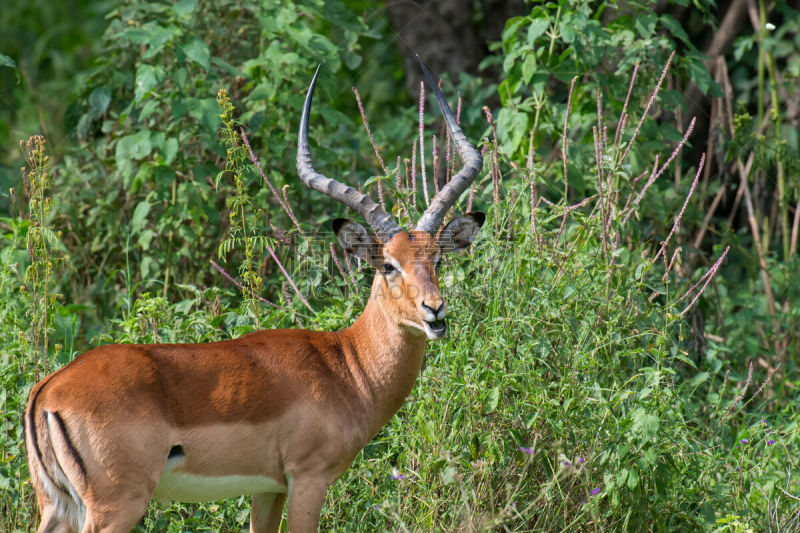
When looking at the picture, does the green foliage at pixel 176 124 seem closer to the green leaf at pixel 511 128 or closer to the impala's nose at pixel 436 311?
the green leaf at pixel 511 128

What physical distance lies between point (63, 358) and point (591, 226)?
3204 mm

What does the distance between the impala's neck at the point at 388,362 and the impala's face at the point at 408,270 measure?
2.8 inches

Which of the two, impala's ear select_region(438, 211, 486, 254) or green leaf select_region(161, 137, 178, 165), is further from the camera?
green leaf select_region(161, 137, 178, 165)

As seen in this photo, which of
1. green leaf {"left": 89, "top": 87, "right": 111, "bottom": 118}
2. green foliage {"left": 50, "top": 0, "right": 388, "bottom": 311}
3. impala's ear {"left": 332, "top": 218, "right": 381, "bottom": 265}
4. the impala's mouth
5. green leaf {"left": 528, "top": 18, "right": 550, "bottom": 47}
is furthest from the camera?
green leaf {"left": 89, "top": 87, "right": 111, "bottom": 118}

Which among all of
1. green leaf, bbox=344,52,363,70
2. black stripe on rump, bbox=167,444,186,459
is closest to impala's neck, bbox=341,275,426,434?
black stripe on rump, bbox=167,444,186,459

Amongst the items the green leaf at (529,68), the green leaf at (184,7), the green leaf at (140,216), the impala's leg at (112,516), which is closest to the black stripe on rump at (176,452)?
the impala's leg at (112,516)

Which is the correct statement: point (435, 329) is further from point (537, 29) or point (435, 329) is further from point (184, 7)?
point (184, 7)

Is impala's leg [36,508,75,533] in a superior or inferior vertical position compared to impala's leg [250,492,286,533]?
superior

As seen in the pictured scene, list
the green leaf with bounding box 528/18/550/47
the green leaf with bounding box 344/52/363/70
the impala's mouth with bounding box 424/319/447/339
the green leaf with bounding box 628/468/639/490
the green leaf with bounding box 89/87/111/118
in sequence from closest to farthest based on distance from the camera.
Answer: the impala's mouth with bounding box 424/319/447/339 < the green leaf with bounding box 628/468/639/490 < the green leaf with bounding box 528/18/550/47 < the green leaf with bounding box 89/87/111/118 < the green leaf with bounding box 344/52/363/70

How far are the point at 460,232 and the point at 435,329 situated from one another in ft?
3.15

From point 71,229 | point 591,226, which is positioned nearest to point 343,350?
point 591,226

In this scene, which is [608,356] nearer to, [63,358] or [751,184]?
[63,358]

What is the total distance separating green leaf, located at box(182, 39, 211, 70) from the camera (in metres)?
6.57

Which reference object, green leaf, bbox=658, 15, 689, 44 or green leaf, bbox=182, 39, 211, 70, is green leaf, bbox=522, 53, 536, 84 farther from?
green leaf, bbox=182, 39, 211, 70
